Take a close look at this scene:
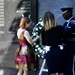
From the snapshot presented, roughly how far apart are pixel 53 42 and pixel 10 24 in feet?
9.51

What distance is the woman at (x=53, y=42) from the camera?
790 centimetres

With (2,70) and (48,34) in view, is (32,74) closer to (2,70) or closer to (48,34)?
(2,70)

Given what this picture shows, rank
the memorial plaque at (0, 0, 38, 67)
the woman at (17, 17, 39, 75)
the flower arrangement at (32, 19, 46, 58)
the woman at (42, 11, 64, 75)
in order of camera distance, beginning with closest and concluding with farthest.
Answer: the woman at (42, 11, 64, 75) < the woman at (17, 17, 39, 75) < the flower arrangement at (32, 19, 46, 58) < the memorial plaque at (0, 0, 38, 67)

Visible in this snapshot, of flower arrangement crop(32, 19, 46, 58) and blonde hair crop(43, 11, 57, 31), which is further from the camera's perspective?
flower arrangement crop(32, 19, 46, 58)

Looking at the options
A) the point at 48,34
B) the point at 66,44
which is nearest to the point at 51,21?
the point at 48,34

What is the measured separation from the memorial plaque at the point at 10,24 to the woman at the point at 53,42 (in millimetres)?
2452

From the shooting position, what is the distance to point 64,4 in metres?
10.1

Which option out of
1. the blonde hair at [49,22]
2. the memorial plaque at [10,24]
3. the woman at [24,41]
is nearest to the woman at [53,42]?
the blonde hair at [49,22]

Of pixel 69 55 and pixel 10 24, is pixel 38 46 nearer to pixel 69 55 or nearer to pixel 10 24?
pixel 69 55

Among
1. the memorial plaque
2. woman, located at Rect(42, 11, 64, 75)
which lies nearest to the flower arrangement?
woman, located at Rect(42, 11, 64, 75)

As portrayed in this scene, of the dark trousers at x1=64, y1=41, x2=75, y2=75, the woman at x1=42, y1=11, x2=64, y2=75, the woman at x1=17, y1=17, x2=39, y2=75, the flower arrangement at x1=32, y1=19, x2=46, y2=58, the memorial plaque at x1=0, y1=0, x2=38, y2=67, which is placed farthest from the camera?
the memorial plaque at x1=0, y1=0, x2=38, y2=67

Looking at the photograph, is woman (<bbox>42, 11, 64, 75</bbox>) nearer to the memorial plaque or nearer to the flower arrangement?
the flower arrangement

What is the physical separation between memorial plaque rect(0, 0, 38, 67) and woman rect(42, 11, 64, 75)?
2452mm

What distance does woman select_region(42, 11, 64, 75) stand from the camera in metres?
7.90
